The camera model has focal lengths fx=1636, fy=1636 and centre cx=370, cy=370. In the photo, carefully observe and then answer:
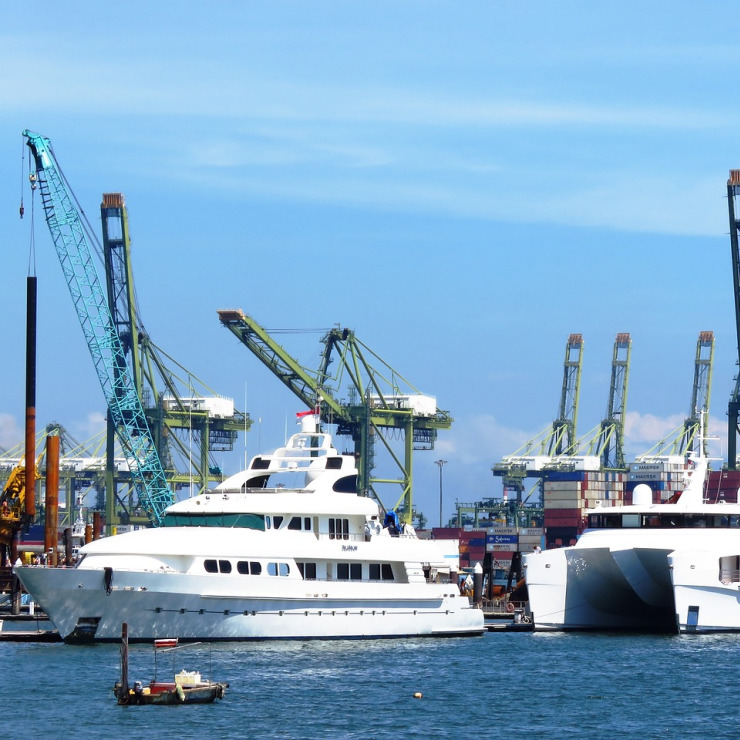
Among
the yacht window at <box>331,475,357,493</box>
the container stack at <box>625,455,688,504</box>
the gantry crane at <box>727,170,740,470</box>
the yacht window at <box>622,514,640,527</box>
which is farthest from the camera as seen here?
the container stack at <box>625,455,688,504</box>

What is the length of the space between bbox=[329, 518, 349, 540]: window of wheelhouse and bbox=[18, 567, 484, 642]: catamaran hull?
1.85 meters

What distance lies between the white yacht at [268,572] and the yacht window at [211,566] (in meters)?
0.03

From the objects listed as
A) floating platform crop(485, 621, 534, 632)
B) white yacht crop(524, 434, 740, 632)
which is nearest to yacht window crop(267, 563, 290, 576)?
white yacht crop(524, 434, 740, 632)

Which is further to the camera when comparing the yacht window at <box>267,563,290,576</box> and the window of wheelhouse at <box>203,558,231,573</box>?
the yacht window at <box>267,563,290,576</box>

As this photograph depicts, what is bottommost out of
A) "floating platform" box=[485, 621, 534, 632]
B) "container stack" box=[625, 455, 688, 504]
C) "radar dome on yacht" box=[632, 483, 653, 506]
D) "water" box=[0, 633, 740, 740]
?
"water" box=[0, 633, 740, 740]

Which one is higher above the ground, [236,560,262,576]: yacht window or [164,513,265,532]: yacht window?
[164,513,265,532]: yacht window

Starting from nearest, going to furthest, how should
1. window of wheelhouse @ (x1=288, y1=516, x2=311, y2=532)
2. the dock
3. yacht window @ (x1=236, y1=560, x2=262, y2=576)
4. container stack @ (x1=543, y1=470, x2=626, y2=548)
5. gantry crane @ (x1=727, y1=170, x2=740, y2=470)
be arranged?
yacht window @ (x1=236, y1=560, x2=262, y2=576) → window of wheelhouse @ (x1=288, y1=516, x2=311, y2=532) → the dock → gantry crane @ (x1=727, y1=170, x2=740, y2=470) → container stack @ (x1=543, y1=470, x2=626, y2=548)

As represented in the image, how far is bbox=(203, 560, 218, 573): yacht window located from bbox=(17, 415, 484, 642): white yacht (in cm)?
3

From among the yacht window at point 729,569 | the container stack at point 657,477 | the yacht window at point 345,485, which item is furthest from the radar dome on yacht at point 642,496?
the container stack at point 657,477

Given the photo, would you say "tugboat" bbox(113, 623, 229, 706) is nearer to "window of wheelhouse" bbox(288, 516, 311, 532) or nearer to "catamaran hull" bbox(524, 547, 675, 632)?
"window of wheelhouse" bbox(288, 516, 311, 532)

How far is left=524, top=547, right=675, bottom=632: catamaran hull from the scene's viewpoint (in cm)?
6078

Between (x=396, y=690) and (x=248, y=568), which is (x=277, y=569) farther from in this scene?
(x=396, y=690)

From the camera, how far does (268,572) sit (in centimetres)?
5269

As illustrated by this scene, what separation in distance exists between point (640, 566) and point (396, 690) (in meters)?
17.8
